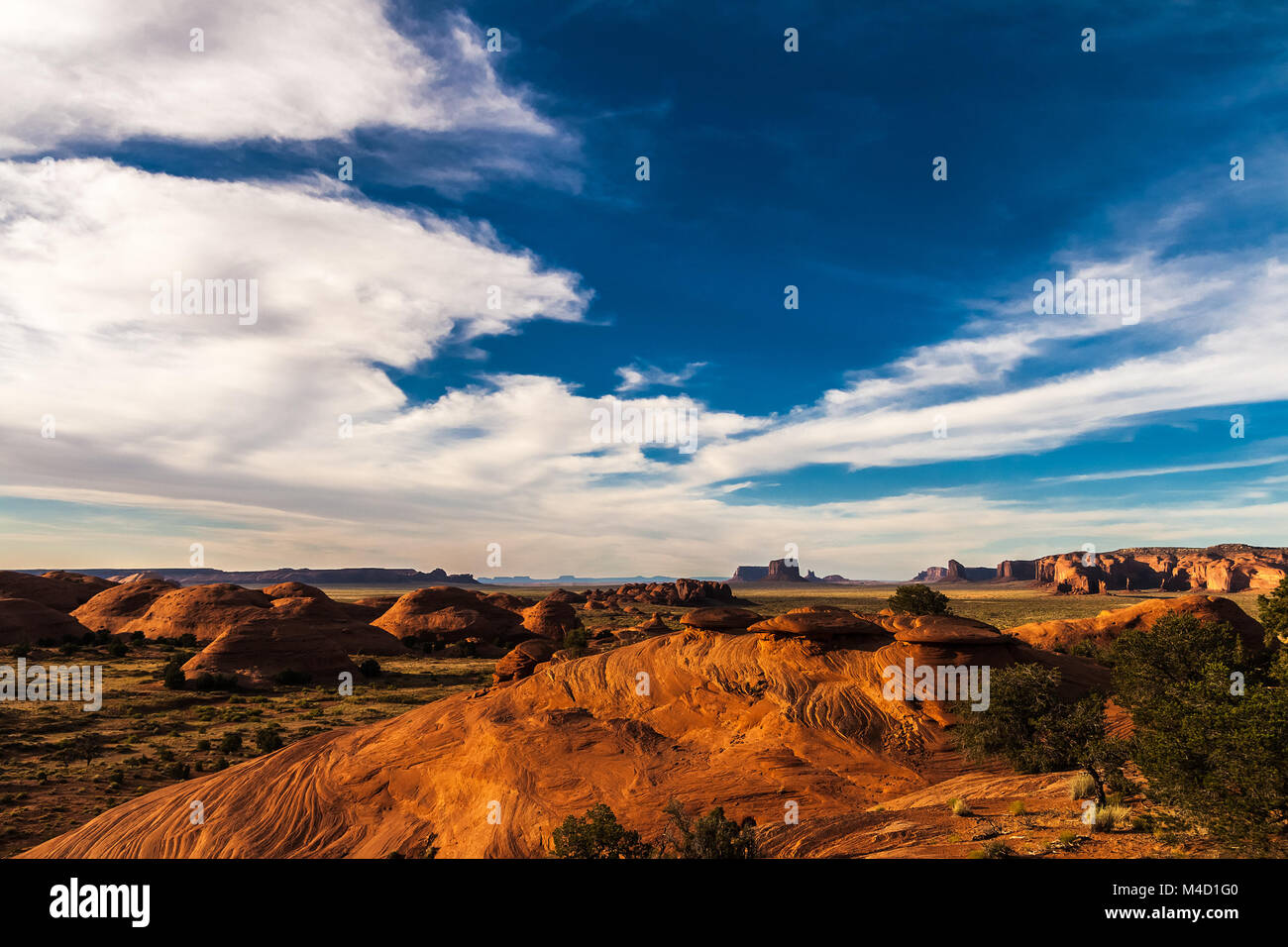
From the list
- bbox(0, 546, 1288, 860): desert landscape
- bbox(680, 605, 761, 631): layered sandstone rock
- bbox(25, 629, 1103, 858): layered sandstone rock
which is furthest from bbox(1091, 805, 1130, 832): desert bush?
bbox(680, 605, 761, 631): layered sandstone rock

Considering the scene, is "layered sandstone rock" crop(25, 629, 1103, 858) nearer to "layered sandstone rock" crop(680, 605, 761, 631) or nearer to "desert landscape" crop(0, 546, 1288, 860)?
"desert landscape" crop(0, 546, 1288, 860)

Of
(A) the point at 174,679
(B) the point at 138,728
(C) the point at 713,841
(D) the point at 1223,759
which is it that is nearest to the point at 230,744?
(B) the point at 138,728

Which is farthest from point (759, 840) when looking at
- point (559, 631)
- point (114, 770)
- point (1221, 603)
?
point (559, 631)

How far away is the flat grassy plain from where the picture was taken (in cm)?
2697

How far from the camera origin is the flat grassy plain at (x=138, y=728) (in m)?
27.0

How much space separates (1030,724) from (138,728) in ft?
171

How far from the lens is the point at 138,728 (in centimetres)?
3900

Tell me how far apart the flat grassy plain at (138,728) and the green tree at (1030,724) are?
3757cm

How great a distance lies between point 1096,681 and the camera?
3428 cm

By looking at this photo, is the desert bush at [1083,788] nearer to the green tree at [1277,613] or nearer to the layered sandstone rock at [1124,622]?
the green tree at [1277,613]

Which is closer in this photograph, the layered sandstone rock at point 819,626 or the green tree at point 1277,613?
the green tree at point 1277,613

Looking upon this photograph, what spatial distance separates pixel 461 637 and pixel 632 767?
69.0 m

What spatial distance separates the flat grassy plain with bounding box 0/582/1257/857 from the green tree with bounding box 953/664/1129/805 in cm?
3757

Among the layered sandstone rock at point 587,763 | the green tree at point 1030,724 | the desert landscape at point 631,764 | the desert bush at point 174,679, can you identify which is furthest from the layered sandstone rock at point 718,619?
the desert bush at point 174,679
